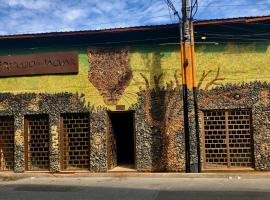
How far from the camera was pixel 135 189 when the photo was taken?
12.6 meters

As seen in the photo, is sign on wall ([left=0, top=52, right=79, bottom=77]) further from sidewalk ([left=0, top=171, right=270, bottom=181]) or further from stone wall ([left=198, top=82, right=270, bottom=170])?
stone wall ([left=198, top=82, right=270, bottom=170])

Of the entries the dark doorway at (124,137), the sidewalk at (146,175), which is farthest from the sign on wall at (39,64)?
the sidewalk at (146,175)

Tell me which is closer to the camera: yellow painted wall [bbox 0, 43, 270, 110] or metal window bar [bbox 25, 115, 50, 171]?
yellow painted wall [bbox 0, 43, 270, 110]

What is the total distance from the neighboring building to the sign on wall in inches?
1.4

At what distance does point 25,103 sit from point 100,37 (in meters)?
3.64

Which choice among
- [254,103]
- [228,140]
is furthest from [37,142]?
[254,103]

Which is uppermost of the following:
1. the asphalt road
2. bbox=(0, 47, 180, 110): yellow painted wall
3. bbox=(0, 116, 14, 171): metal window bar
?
bbox=(0, 47, 180, 110): yellow painted wall

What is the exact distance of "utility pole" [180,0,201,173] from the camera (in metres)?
15.3

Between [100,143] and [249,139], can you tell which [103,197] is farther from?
[249,139]

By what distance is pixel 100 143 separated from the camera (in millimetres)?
16141

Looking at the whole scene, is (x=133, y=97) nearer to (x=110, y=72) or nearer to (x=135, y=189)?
(x=110, y=72)

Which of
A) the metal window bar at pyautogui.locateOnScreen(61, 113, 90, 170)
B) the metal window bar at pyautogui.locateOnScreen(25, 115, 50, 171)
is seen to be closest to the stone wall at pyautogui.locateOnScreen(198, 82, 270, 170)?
the metal window bar at pyautogui.locateOnScreen(61, 113, 90, 170)

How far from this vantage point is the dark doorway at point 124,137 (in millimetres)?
17312

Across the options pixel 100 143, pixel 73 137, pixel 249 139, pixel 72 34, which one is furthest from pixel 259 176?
pixel 72 34
